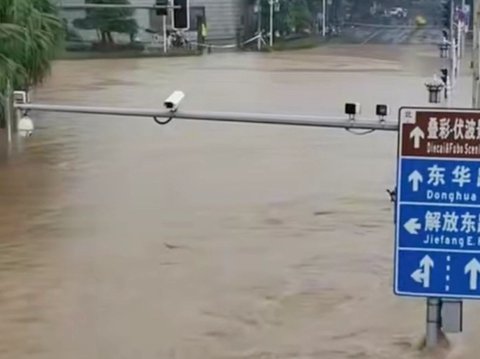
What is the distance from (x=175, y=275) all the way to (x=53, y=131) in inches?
480

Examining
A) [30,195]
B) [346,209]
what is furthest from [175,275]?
[30,195]

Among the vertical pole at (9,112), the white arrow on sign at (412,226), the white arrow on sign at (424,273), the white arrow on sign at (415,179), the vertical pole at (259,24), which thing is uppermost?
the white arrow on sign at (415,179)

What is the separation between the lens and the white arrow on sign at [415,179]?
7160 mm

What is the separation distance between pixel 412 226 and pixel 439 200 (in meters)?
0.24

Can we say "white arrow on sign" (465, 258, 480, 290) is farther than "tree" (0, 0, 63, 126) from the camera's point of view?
No

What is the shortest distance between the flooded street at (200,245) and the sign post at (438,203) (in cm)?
78

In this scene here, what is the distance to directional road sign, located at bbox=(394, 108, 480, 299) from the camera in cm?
711

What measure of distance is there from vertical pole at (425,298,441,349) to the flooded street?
0.16 meters

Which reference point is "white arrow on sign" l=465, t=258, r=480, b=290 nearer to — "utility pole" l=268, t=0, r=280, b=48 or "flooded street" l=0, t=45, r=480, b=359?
"flooded street" l=0, t=45, r=480, b=359

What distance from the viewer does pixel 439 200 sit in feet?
23.5

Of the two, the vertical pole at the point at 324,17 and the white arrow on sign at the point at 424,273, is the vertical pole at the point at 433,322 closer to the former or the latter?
the white arrow on sign at the point at 424,273

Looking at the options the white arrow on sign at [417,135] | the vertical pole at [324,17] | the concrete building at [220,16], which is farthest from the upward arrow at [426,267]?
the vertical pole at [324,17]

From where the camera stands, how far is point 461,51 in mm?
40406

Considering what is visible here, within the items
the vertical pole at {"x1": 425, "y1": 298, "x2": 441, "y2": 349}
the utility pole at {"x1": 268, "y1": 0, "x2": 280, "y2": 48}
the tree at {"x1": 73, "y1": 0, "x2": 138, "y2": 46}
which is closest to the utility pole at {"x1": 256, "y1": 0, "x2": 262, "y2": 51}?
the utility pole at {"x1": 268, "y1": 0, "x2": 280, "y2": 48}
